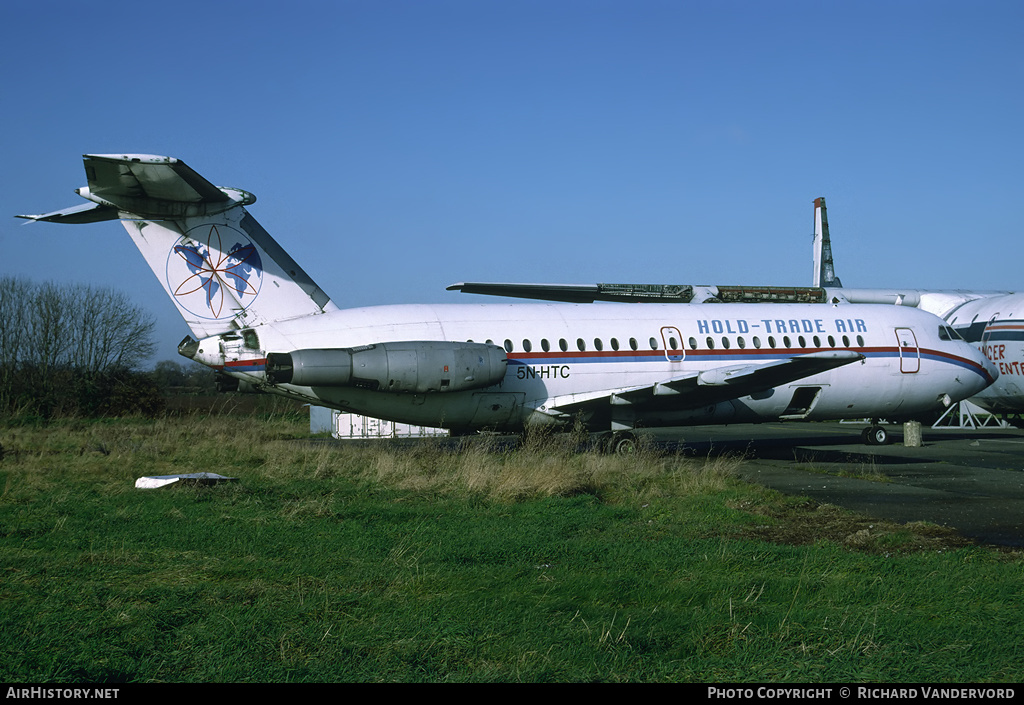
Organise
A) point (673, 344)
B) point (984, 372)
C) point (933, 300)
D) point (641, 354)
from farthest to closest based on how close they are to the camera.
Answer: point (933, 300)
point (984, 372)
point (673, 344)
point (641, 354)

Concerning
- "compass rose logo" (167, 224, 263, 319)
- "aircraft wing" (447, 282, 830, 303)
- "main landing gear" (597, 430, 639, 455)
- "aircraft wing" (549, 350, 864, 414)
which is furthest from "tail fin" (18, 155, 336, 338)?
"aircraft wing" (447, 282, 830, 303)

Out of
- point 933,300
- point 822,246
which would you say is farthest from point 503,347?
point 822,246

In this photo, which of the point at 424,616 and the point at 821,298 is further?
the point at 821,298

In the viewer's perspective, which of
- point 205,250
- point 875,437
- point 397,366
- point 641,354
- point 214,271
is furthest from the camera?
point 875,437

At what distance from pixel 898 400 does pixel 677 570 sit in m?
16.5

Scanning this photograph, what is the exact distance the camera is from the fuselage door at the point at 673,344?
1881 centimetres

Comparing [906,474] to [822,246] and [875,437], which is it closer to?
[875,437]

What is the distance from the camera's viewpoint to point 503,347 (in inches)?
693

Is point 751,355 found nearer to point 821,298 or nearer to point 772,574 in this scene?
point 772,574

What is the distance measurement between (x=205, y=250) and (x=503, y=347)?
623 centimetres

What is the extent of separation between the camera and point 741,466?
1700 cm

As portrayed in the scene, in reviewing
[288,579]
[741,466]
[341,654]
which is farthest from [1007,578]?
[741,466]

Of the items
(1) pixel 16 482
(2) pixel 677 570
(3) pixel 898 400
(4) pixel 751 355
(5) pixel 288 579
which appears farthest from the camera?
(3) pixel 898 400

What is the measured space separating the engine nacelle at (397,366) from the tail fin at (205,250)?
1.24 m
